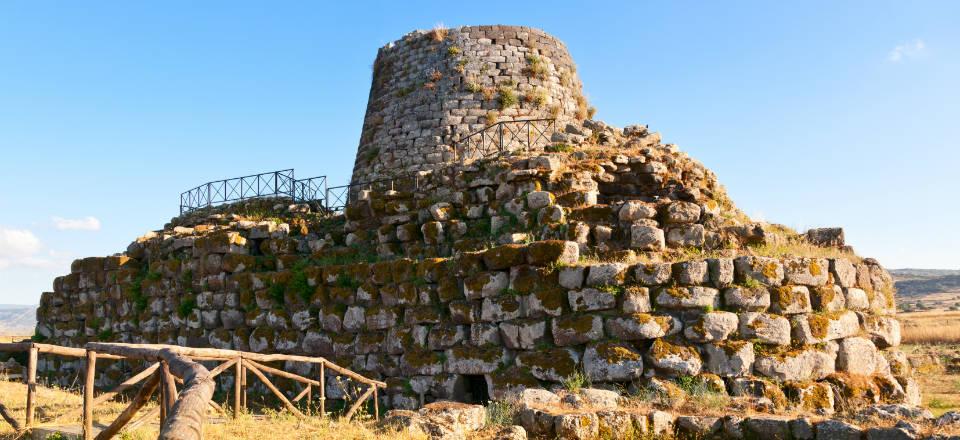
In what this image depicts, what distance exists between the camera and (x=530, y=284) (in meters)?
9.51

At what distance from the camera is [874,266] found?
1075 centimetres

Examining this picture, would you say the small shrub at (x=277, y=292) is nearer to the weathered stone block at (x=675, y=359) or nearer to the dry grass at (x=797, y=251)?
the weathered stone block at (x=675, y=359)

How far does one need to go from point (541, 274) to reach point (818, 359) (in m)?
3.53

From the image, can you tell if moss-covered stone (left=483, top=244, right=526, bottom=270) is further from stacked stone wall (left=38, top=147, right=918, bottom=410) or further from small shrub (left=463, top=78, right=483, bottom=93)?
small shrub (left=463, top=78, right=483, bottom=93)

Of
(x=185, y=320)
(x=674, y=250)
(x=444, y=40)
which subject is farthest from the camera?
(x=444, y=40)

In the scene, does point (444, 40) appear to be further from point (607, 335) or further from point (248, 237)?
point (607, 335)

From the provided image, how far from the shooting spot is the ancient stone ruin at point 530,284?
8852 mm

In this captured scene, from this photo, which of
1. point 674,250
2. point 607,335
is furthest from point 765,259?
point 607,335

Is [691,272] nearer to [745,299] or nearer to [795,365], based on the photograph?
[745,299]

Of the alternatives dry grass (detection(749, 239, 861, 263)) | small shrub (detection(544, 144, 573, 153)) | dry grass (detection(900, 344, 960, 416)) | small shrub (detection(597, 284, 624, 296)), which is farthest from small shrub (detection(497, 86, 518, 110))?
dry grass (detection(900, 344, 960, 416))

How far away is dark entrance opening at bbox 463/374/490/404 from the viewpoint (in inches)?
389

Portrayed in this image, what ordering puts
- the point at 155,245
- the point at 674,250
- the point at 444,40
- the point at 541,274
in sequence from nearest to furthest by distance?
the point at 541,274 < the point at 674,250 < the point at 155,245 < the point at 444,40

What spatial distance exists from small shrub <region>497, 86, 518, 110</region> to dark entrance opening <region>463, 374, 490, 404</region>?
24.6ft

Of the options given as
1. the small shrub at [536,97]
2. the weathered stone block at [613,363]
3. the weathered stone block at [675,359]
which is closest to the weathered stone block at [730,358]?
the weathered stone block at [675,359]
